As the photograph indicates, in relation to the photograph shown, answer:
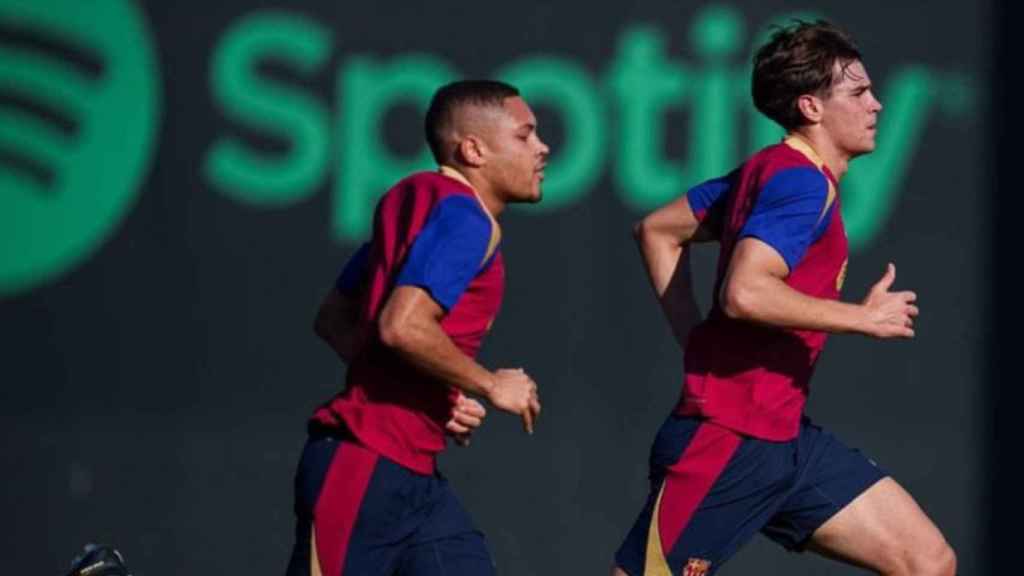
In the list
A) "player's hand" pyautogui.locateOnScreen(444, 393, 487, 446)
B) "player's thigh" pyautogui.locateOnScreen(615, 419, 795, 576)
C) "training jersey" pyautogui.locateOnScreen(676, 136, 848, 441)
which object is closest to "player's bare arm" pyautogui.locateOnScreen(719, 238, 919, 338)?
"training jersey" pyautogui.locateOnScreen(676, 136, 848, 441)

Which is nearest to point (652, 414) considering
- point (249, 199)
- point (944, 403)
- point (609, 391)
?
point (609, 391)

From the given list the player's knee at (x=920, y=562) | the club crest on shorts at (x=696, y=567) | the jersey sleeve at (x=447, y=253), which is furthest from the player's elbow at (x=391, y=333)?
the player's knee at (x=920, y=562)

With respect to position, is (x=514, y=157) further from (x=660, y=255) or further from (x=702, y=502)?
(x=702, y=502)

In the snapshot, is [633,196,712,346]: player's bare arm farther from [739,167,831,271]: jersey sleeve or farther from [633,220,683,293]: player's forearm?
[739,167,831,271]: jersey sleeve

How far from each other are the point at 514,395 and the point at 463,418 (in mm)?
248

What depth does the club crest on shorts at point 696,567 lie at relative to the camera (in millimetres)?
6293

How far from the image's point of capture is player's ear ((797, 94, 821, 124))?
256 inches

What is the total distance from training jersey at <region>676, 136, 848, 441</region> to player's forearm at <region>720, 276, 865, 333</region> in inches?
6.2

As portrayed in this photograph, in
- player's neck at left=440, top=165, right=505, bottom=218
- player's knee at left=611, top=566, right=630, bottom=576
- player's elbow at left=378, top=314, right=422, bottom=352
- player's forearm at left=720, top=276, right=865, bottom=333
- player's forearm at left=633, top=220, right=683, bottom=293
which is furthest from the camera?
player's forearm at left=633, top=220, right=683, bottom=293

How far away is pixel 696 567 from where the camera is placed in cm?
631

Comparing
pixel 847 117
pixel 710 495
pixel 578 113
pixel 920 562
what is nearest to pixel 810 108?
pixel 847 117

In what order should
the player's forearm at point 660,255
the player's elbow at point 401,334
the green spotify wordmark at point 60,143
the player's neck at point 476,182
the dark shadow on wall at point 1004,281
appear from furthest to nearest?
the dark shadow on wall at point 1004,281 → the green spotify wordmark at point 60,143 → the player's forearm at point 660,255 → the player's neck at point 476,182 → the player's elbow at point 401,334

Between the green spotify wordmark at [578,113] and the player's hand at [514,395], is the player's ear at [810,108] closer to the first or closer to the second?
the player's hand at [514,395]

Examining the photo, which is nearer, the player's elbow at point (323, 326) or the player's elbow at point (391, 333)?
the player's elbow at point (391, 333)
